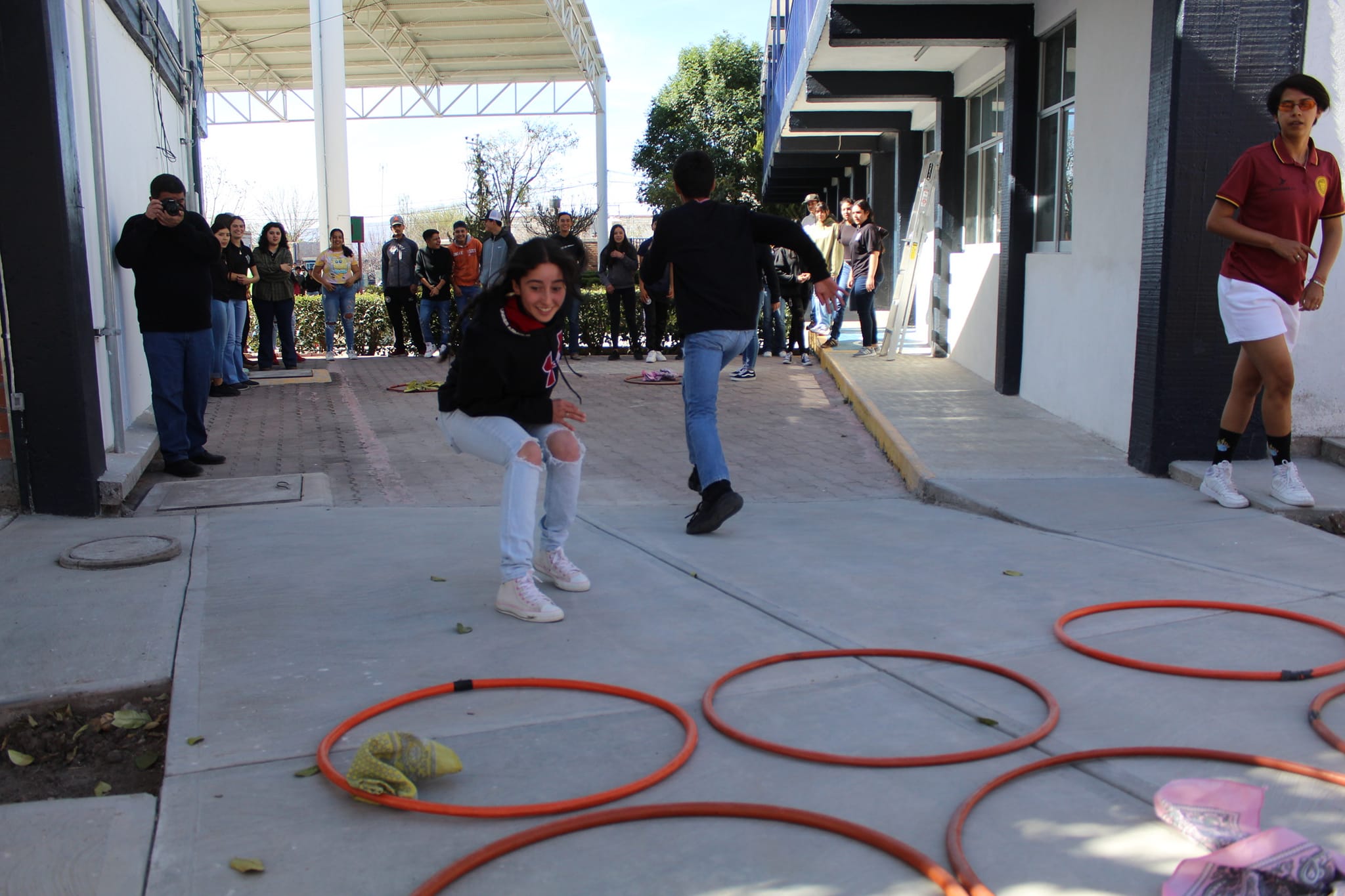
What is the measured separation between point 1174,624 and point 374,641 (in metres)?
2.86

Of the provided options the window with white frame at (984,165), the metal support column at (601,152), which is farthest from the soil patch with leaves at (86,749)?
the metal support column at (601,152)

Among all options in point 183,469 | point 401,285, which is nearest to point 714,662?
point 183,469

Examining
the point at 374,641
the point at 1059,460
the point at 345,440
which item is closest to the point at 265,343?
the point at 345,440

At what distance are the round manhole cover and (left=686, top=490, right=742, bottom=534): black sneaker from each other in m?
2.41

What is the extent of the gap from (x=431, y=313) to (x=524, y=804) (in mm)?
14348

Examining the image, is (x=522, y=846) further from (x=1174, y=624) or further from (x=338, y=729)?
(x=1174, y=624)

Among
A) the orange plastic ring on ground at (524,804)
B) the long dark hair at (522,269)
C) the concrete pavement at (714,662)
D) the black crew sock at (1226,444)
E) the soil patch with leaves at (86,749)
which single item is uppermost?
the long dark hair at (522,269)

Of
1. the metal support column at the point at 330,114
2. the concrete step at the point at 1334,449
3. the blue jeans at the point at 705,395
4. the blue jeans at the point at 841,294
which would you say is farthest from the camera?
the metal support column at the point at 330,114

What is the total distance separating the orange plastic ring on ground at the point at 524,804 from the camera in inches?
106

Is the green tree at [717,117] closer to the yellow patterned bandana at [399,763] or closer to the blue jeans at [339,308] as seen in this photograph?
the blue jeans at [339,308]

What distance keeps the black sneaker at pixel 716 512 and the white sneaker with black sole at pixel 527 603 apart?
1551 mm

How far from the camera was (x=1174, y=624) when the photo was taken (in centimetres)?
421

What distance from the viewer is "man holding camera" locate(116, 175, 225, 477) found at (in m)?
7.16

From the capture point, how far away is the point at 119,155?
8.34 m
